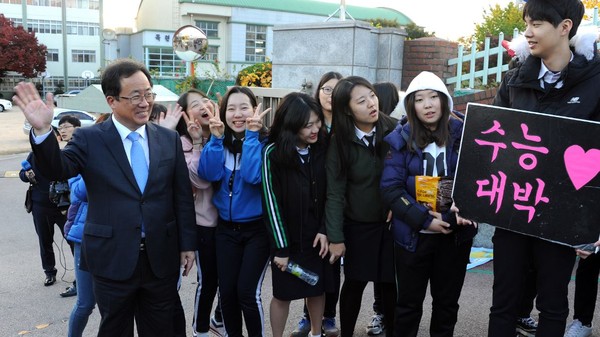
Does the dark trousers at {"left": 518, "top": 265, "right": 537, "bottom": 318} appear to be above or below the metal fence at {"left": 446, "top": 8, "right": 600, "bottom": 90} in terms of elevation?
below

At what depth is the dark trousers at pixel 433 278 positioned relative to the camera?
122 inches

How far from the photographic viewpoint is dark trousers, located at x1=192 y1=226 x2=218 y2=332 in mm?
3609

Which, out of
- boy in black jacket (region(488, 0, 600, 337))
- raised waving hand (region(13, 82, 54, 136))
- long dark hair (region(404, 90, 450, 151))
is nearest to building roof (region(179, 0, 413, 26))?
long dark hair (region(404, 90, 450, 151))

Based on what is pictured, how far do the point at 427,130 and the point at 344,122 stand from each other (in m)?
0.53

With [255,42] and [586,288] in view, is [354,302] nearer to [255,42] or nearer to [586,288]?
[586,288]

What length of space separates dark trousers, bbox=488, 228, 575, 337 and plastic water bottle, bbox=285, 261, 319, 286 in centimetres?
108

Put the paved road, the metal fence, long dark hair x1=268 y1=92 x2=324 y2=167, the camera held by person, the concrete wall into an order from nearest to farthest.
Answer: long dark hair x1=268 y1=92 x2=324 y2=167 < the paved road < the camera held by person < the concrete wall < the metal fence

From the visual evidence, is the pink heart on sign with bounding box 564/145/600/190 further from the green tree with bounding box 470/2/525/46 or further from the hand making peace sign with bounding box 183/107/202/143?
the green tree with bounding box 470/2/525/46

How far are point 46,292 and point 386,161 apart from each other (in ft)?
12.1

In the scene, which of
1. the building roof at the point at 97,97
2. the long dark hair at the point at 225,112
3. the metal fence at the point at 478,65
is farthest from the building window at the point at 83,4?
the long dark hair at the point at 225,112

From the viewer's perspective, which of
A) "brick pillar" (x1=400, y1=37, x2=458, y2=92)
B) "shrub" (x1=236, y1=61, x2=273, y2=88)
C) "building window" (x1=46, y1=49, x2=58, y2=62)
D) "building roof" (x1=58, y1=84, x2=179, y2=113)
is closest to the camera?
"brick pillar" (x1=400, y1=37, x2=458, y2=92)

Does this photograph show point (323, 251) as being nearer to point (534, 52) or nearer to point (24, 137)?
point (534, 52)

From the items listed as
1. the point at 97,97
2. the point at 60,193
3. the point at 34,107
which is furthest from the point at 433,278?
the point at 97,97

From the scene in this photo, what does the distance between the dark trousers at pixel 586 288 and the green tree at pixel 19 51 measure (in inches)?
2081
